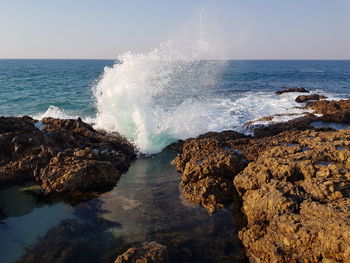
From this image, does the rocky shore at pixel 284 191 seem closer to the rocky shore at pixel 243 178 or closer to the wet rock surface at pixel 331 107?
the rocky shore at pixel 243 178

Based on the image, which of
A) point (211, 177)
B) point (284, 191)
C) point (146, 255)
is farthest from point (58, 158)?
point (284, 191)

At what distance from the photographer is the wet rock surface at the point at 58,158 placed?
814 centimetres

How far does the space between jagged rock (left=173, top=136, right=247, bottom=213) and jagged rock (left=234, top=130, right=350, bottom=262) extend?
46 cm

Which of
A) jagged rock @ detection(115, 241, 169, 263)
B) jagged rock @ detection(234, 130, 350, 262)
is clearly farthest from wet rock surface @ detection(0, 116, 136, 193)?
jagged rock @ detection(234, 130, 350, 262)

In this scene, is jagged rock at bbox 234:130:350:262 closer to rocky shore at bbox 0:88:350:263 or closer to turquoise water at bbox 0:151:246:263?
rocky shore at bbox 0:88:350:263

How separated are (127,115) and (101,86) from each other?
302 centimetres

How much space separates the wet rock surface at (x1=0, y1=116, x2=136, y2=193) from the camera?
8141 mm

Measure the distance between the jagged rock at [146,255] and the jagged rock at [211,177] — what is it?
196 centimetres

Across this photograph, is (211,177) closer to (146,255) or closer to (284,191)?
(284,191)

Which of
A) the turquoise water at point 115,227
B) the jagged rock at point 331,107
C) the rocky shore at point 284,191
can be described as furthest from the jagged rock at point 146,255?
the jagged rock at point 331,107

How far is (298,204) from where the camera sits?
5.66 m

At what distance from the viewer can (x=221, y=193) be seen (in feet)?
24.2

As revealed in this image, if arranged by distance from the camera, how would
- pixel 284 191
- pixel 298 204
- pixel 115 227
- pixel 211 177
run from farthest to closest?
1. pixel 211 177
2. pixel 115 227
3. pixel 284 191
4. pixel 298 204

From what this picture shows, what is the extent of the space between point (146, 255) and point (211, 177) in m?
3.19
